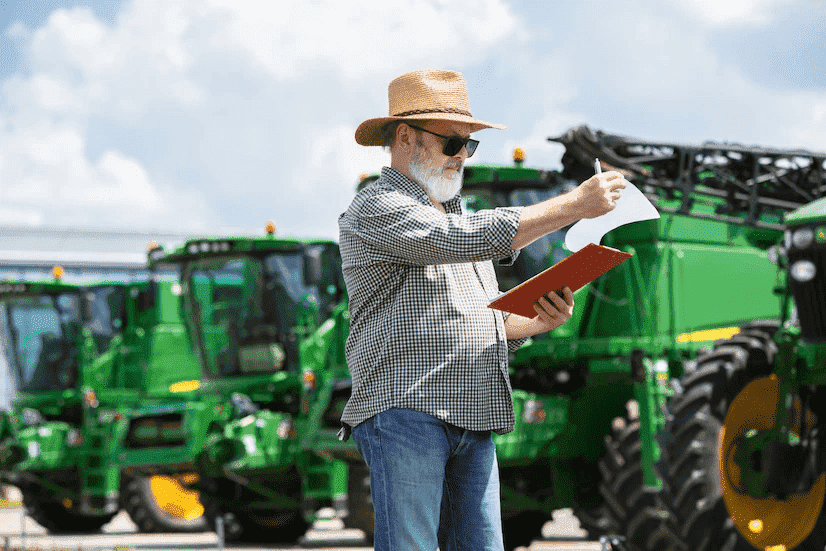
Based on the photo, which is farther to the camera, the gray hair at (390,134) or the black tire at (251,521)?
the black tire at (251,521)

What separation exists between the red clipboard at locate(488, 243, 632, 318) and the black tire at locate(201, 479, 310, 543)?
384 inches

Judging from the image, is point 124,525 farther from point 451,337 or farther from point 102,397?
point 451,337

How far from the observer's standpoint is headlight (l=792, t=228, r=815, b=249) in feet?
22.9

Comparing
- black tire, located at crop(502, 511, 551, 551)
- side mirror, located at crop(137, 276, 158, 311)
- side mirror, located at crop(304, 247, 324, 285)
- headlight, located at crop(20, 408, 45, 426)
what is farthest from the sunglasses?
headlight, located at crop(20, 408, 45, 426)

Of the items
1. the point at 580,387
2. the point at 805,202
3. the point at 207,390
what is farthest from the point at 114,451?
the point at 805,202

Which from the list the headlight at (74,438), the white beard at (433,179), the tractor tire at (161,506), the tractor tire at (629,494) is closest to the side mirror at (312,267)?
the tractor tire at (629,494)

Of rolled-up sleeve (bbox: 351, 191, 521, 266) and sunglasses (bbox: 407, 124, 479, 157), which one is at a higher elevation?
sunglasses (bbox: 407, 124, 479, 157)

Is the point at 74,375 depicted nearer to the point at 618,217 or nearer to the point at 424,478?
the point at 424,478

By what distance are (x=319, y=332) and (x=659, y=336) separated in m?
4.24

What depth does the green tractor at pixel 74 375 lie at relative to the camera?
47.9ft

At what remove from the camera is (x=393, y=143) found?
10.9ft

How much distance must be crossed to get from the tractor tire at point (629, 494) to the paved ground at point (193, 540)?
274 centimetres

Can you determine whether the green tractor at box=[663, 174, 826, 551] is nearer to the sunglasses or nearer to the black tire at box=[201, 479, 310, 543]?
the sunglasses

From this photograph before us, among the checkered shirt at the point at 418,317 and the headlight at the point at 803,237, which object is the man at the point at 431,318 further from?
the headlight at the point at 803,237
